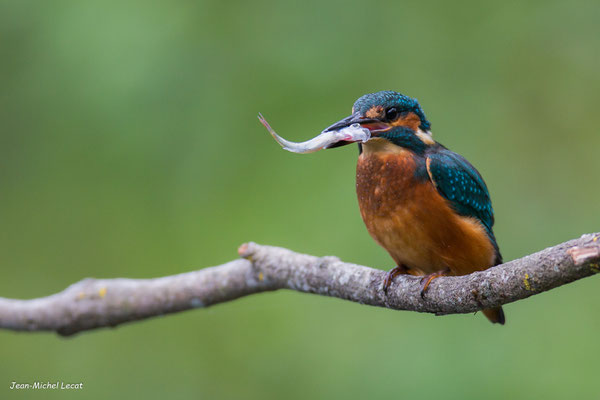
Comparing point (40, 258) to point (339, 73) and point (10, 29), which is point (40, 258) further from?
point (339, 73)

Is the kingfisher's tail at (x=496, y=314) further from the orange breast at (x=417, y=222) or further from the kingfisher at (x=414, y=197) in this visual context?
the orange breast at (x=417, y=222)

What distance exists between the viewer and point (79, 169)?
422 cm

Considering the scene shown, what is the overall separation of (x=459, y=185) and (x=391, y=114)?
40cm

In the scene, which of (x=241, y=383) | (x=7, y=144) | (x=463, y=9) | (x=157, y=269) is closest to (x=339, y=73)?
(x=463, y=9)

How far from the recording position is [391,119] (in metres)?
2.77

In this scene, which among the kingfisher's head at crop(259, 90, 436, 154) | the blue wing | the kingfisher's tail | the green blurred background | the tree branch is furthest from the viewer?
the green blurred background

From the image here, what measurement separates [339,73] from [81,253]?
201 centimetres

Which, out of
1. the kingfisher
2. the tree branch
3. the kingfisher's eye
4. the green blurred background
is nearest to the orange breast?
the kingfisher

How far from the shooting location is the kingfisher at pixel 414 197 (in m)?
2.69

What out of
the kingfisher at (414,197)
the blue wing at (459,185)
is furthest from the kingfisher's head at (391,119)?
the blue wing at (459,185)

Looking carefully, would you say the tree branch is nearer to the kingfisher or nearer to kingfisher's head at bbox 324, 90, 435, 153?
the kingfisher

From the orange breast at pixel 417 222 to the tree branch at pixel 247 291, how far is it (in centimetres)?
24

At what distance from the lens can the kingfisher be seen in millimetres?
2688

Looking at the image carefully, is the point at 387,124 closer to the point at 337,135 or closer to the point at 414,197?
the point at 414,197
